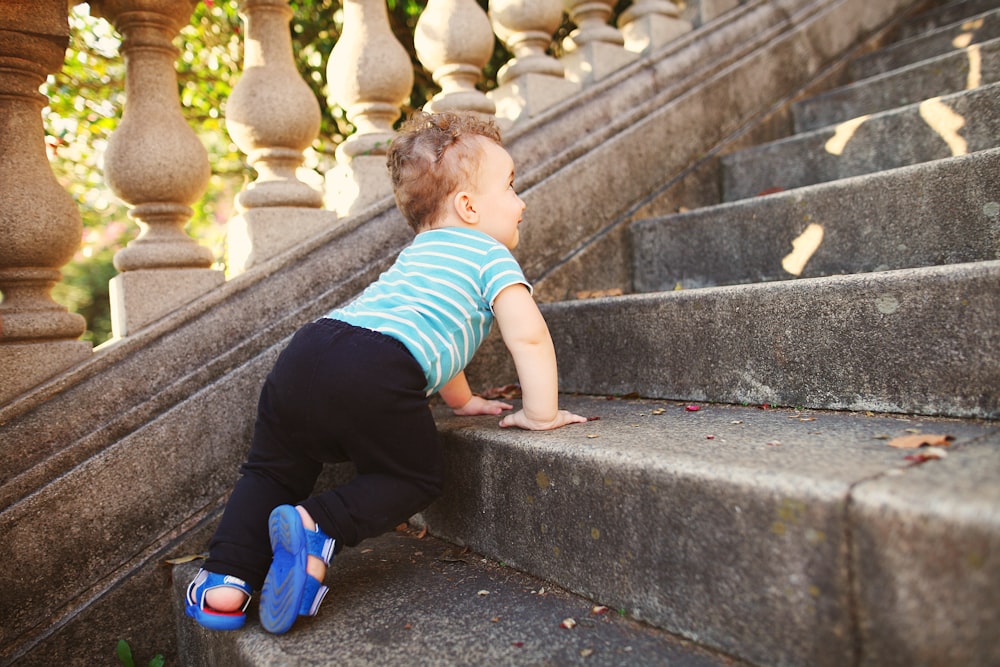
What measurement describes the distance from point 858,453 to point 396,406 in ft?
3.19

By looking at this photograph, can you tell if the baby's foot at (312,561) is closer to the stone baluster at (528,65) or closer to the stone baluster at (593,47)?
the stone baluster at (528,65)

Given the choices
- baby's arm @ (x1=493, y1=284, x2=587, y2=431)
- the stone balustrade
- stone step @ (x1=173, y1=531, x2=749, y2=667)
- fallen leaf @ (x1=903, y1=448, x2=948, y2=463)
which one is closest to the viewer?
fallen leaf @ (x1=903, y1=448, x2=948, y2=463)

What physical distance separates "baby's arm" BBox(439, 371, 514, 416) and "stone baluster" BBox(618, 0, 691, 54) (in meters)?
1.85

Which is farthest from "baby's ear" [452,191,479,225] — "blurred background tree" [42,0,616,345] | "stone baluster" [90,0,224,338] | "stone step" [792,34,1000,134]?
"blurred background tree" [42,0,616,345]

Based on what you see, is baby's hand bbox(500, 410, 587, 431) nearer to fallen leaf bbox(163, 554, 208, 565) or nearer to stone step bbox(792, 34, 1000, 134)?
fallen leaf bbox(163, 554, 208, 565)

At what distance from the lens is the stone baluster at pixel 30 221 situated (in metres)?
1.81

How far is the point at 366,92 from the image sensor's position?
2377 millimetres

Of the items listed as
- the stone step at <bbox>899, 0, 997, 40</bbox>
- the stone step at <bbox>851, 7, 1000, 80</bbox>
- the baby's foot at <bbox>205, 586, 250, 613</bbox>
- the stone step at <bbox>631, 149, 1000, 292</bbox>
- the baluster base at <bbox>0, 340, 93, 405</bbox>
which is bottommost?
the baby's foot at <bbox>205, 586, 250, 613</bbox>

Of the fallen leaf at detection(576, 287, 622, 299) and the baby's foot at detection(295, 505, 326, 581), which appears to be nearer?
the baby's foot at detection(295, 505, 326, 581)

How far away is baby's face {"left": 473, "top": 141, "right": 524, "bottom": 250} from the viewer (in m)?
1.93

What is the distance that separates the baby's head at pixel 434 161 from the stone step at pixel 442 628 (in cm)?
94

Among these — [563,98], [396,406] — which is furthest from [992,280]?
[563,98]

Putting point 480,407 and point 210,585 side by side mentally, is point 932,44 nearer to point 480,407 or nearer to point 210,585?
point 480,407

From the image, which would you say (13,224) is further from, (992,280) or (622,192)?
(992,280)
